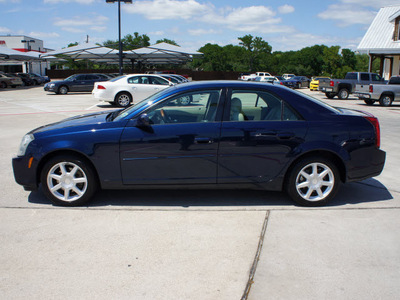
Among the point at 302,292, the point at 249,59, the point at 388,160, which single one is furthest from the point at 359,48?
the point at 249,59

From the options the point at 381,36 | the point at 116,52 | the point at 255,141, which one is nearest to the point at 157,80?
the point at 255,141

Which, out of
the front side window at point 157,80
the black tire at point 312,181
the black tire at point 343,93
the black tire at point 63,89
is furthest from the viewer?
the black tire at point 63,89

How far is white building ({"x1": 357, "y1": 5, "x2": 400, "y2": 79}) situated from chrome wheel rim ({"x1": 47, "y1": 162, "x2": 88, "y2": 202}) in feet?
95.6

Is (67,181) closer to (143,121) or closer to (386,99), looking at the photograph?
(143,121)

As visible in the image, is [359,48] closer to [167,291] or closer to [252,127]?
[252,127]

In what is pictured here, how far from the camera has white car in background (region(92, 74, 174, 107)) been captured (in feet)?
57.4

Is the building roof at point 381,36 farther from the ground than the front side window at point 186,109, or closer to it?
farther from the ground

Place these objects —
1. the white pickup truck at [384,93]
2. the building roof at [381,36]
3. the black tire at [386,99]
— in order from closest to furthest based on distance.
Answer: the white pickup truck at [384,93] → the black tire at [386,99] → the building roof at [381,36]

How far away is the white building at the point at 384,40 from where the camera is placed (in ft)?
95.6

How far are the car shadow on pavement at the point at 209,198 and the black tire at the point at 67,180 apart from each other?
23cm

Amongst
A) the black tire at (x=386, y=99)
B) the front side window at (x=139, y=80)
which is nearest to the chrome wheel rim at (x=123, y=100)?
the front side window at (x=139, y=80)

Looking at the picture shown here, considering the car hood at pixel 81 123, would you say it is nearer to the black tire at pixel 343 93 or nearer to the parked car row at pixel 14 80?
the black tire at pixel 343 93

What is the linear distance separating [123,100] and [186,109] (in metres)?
13.5

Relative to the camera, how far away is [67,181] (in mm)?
4734
